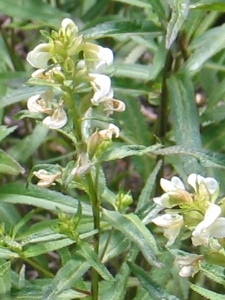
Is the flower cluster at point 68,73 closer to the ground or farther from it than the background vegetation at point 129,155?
farther from it

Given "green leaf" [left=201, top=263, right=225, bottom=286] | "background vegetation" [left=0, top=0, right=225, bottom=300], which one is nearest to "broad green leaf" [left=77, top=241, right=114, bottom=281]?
"background vegetation" [left=0, top=0, right=225, bottom=300]

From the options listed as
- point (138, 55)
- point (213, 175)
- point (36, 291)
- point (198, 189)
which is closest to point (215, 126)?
point (213, 175)

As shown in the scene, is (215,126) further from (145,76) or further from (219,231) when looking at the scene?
(219,231)

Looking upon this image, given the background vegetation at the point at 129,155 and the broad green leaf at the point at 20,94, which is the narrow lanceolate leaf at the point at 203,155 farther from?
the broad green leaf at the point at 20,94

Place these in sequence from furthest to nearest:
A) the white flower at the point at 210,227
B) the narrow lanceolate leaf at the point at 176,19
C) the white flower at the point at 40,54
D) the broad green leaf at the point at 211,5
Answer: the broad green leaf at the point at 211,5 → the narrow lanceolate leaf at the point at 176,19 → the white flower at the point at 40,54 → the white flower at the point at 210,227

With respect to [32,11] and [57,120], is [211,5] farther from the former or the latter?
[32,11]

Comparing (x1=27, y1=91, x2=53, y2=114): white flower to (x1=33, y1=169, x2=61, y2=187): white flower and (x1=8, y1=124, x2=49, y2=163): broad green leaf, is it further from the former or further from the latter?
(x1=8, y1=124, x2=49, y2=163): broad green leaf

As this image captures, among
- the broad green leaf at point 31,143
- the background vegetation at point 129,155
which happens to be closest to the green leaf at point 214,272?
the background vegetation at point 129,155
